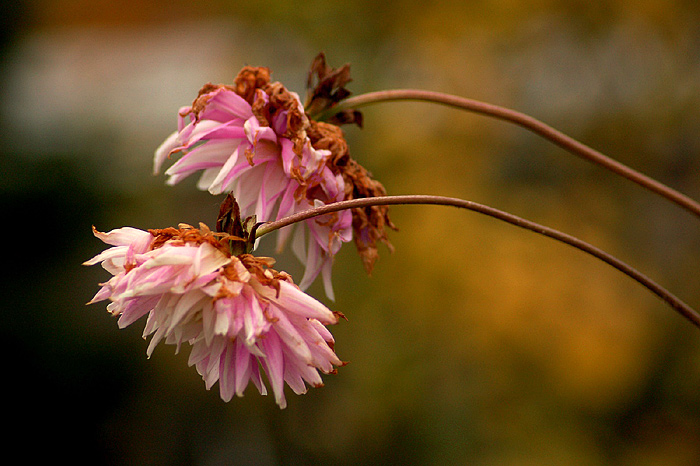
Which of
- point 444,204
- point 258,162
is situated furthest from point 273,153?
point 444,204

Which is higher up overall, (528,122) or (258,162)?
(528,122)

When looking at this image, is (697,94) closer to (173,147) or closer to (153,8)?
(173,147)

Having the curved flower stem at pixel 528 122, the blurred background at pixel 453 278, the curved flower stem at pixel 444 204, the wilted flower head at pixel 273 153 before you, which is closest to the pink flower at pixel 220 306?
the curved flower stem at pixel 444 204

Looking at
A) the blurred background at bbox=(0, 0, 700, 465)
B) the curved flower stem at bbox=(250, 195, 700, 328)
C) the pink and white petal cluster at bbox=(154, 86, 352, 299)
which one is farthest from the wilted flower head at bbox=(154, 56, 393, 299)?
the blurred background at bbox=(0, 0, 700, 465)

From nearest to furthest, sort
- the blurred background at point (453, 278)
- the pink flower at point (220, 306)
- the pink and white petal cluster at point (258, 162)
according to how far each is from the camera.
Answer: the pink flower at point (220, 306) < the pink and white petal cluster at point (258, 162) < the blurred background at point (453, 278)

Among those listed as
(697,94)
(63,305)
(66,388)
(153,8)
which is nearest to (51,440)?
(66,388)

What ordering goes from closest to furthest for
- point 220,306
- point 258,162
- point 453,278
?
point 220,306 → point 258,162 → point 453,278

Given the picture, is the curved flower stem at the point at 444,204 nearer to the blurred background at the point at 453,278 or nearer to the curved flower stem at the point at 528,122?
the curved flower stem at the point at 528,122

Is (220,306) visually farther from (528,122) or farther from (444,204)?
(528,122)
